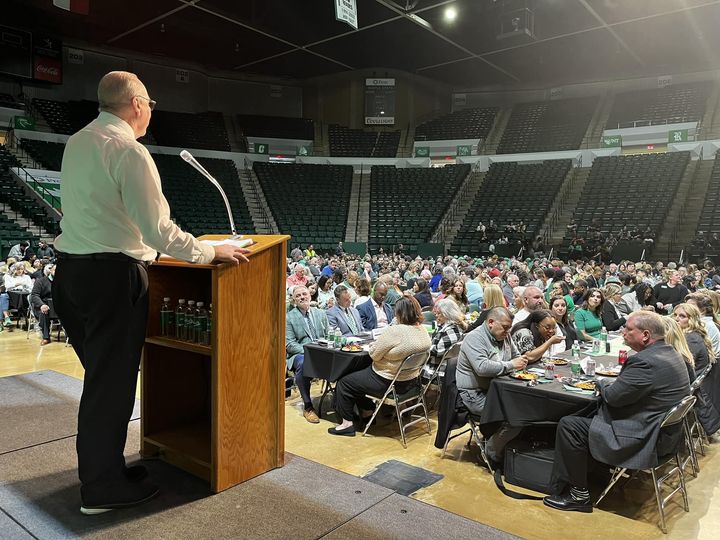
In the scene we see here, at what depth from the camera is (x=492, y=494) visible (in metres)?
3.46

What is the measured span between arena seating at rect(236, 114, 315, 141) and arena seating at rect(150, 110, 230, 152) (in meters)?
1.13

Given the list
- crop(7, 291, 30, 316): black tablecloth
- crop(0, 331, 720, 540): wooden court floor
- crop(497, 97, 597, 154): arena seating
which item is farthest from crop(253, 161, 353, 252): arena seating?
crop(0, 331, 720, 540): wooden court floor

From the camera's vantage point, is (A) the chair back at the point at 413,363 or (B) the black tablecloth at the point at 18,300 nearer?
(A) the chair back at the point at 413,363

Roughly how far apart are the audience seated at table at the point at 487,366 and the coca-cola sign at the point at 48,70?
71.4 ft

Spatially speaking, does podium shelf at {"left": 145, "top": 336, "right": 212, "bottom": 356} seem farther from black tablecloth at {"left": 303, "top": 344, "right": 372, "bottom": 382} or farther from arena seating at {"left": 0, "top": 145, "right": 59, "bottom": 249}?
arena seating at {"left": 0, "top": 145, "right": 59, "bottom": 249}

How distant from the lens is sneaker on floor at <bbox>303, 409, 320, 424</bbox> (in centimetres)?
479

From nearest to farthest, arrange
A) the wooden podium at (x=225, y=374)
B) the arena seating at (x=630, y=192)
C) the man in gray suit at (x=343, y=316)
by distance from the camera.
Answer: the wooden podium at (x=225, y=374) < the man in gray suit at (x=343, y=316) < the arena seating at (x=630, y=192)

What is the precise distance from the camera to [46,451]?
8.93ft

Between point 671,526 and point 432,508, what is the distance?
183cm

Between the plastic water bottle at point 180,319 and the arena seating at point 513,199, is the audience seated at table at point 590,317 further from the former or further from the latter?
the arena seating at point 513,199

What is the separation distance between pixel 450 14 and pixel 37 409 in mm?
16866

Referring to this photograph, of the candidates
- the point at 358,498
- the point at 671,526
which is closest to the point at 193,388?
the point at 358,498

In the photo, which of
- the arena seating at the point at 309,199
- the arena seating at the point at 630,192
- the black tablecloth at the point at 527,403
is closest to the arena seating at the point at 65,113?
the arena seating at the point at 309,199

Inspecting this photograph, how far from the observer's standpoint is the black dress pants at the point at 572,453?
10.7 ft
